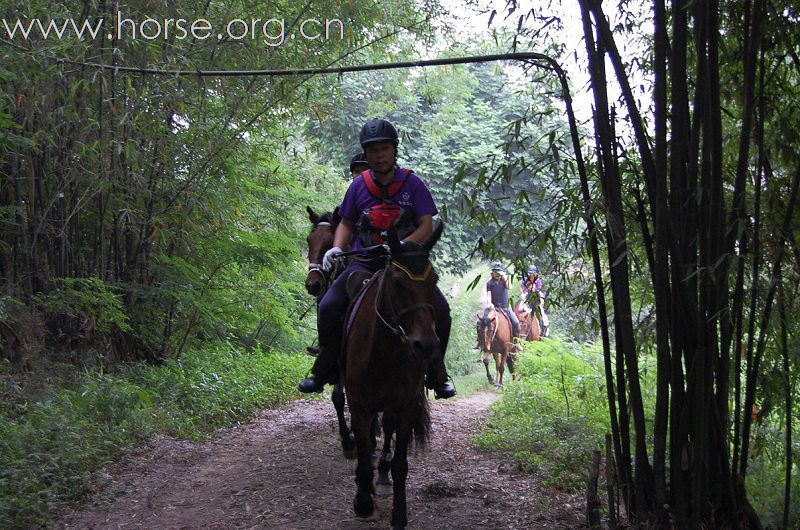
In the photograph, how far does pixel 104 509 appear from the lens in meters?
5.39

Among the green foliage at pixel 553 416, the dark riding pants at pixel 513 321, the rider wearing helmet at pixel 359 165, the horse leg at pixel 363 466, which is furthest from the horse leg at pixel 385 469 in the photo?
the dark riding pants at pixel 513 321

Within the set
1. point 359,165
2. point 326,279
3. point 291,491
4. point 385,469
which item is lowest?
point 291,491

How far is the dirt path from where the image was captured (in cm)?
520

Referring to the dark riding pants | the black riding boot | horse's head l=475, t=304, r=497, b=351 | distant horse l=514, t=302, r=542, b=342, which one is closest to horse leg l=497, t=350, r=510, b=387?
horse's head l=475, t=304, r=497, b=351

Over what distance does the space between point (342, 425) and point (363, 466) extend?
163 cm

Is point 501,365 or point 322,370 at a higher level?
point 322,370

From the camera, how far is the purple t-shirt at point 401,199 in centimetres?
546

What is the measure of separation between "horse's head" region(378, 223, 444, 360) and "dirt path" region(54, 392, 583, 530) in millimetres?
1564

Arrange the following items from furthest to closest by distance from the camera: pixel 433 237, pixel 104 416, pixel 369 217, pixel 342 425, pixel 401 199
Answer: pixel 104 416 → pixel 342 425 → pixel 401 199 → pixel 369 217 → pixel 433 237

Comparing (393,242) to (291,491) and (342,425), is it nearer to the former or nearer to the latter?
(291,491)

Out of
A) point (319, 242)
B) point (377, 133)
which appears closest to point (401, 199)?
point (377, 133)

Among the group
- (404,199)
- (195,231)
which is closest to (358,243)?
(404,199)

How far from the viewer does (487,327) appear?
1537cm

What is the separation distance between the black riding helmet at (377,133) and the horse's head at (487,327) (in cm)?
989
